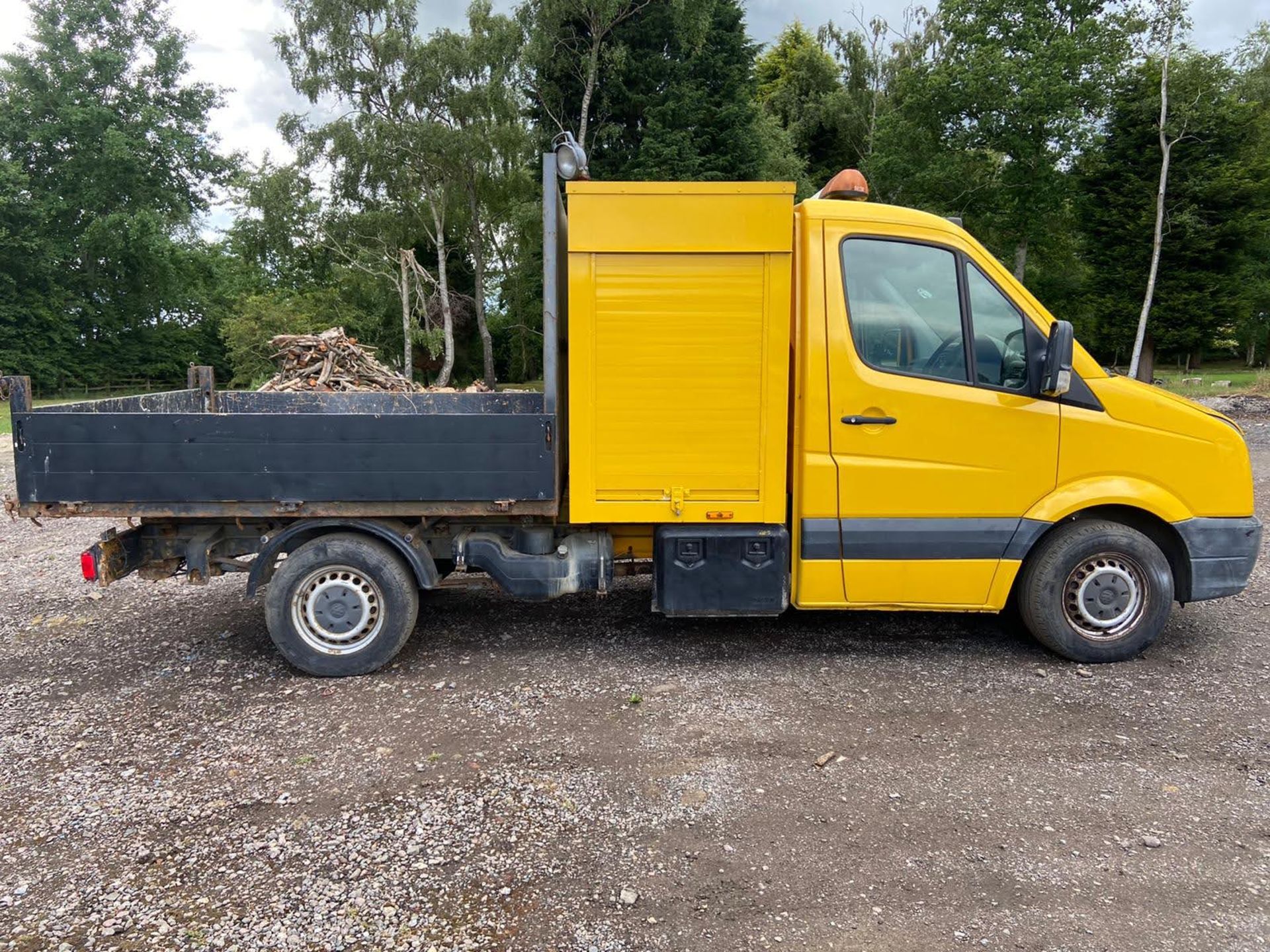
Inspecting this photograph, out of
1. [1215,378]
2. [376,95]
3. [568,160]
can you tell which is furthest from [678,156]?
[568,160]

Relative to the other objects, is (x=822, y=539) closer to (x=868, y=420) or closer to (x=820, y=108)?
(x=868, y=420)

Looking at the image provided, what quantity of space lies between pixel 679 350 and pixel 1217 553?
347 centimetres

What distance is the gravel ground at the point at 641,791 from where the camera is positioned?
2854 mm

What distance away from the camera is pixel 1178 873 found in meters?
3.08

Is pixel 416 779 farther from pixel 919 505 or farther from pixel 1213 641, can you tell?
pixel 1213 641

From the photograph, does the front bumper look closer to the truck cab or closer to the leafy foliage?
the truck cab

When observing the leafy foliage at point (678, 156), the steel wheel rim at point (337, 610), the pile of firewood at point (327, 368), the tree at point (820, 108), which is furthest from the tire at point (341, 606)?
the tree at point (820, 108)

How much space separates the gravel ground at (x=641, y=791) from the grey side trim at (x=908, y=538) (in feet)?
2.43

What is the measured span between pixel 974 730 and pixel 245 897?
11.2ft

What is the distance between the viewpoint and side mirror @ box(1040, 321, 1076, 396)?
177 inches

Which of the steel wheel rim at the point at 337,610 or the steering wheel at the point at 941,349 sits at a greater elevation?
the steering wheel at the point at 941,349

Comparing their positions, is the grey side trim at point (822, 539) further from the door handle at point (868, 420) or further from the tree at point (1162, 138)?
the tree at point (1162, 138)

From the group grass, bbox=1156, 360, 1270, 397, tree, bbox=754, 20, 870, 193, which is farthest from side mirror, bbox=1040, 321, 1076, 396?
tree, bbox=754, 20, 870, 193

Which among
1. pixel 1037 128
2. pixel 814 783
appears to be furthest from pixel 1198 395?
pixel 814 783
